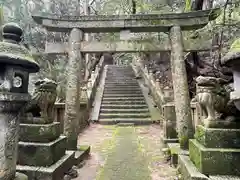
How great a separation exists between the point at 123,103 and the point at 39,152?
8.73 m

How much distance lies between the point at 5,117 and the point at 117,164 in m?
2.90

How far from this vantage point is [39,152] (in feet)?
10.3

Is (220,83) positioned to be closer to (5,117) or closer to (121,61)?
(5,117)

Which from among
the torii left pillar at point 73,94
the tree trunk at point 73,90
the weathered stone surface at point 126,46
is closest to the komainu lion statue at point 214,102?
the weathered stone surface at point 126,46

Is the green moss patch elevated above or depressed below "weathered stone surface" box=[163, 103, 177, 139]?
below

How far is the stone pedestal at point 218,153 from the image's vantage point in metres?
2.69

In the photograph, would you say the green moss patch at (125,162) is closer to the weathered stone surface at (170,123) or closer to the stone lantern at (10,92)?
the weathered stone surface at (170,123)

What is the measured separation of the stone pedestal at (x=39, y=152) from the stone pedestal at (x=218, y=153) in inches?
80.7

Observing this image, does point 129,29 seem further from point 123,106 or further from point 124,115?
point 123,106

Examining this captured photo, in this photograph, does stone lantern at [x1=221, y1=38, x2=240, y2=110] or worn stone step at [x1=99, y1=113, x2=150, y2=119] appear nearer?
stone lantern at [x1=221, y1=38, x2=240, y2=110]

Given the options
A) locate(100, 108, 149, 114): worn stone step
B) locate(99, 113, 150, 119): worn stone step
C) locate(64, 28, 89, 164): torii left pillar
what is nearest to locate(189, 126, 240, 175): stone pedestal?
locate(64, 28, 89, 164): torii left pillar

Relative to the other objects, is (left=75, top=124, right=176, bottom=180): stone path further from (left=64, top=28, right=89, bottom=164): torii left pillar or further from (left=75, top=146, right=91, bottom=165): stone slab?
(left=64, top=28, right=89, bottom=164): torii left pillar

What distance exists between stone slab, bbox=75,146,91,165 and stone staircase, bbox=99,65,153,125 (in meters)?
4.67

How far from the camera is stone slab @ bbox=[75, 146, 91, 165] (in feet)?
14.5
